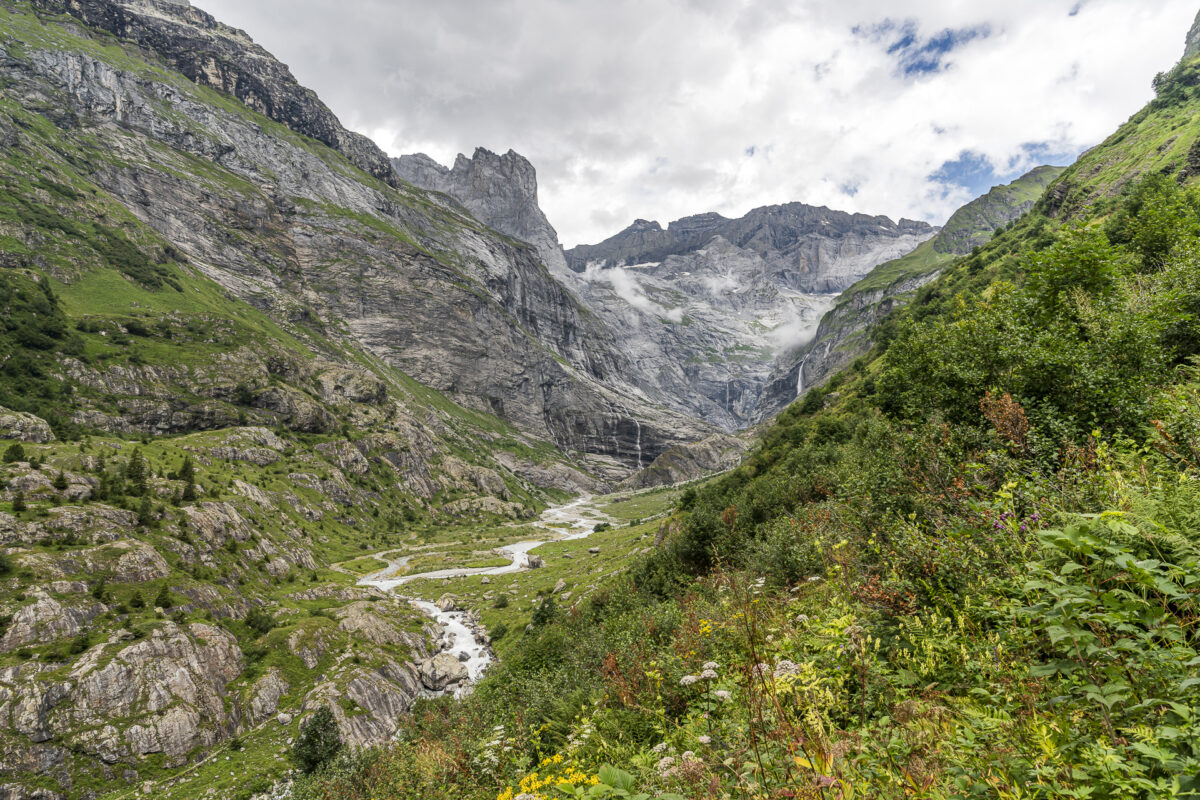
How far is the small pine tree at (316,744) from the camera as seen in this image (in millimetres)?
25828

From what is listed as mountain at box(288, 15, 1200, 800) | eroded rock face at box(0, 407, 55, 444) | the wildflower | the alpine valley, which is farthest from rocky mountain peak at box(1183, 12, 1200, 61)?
eroded rock face at box(0, 407, 55, 444)

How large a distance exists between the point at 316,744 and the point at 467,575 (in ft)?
154

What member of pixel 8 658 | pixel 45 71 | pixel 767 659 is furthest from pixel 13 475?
pixel 45 71

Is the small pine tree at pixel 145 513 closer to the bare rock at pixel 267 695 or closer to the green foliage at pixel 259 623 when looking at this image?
the green foliage at pixel 259 623

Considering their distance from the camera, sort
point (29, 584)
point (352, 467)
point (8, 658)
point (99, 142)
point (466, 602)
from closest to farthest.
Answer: point (8, 658)
point (29, 584)
point (466, 602)
point (352, 467)
point (99, 142)

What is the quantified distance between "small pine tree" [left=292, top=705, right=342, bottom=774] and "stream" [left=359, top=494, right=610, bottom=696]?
9.78 meters

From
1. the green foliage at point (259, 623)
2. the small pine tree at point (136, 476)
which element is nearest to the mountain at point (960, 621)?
the green foliage at point (259, 623)

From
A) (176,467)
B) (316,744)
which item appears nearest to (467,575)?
(176,467)

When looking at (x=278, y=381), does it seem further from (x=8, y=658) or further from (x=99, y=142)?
(x=99, y=142)

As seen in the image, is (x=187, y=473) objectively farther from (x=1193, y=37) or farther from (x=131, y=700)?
(x=1193, y=37)

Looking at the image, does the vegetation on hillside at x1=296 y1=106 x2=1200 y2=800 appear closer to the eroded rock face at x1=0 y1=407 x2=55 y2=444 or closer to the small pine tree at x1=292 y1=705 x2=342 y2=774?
the small pine tree at x1=292 y1=705 x2=342 y2=774

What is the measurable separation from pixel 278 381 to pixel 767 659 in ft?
469

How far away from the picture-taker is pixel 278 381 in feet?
389

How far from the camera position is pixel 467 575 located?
72.2m
